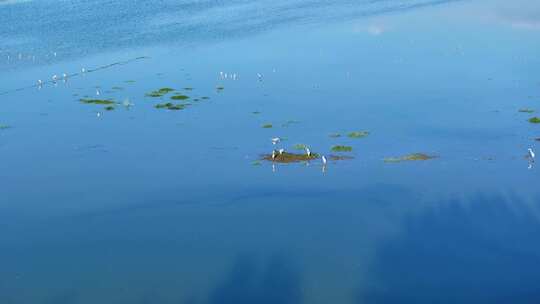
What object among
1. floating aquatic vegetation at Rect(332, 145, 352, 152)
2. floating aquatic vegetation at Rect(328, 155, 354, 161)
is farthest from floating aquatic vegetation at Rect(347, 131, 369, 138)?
floating aquatic vegetation at Rect(328, 155, 354, 161)

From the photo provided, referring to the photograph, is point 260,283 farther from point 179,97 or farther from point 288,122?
point 179,97

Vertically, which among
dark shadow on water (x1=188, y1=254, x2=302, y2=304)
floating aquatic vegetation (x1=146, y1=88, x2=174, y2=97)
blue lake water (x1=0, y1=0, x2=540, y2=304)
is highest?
floating aquatic vegetation (x1=146, y1=88, x2=174, y2=97)

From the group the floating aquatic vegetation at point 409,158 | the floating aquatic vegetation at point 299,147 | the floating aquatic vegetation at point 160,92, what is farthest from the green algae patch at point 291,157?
the floating aquatic vegetation at point 160,92

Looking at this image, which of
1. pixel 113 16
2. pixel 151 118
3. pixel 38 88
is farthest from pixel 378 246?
pixel 113 16

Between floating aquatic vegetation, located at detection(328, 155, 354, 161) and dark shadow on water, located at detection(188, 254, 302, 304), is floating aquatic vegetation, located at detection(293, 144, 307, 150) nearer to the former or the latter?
floating aquatic vegetation, located at detection(328, 155, 354, 161)

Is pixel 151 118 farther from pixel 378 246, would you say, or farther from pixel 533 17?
pixel 533 17
